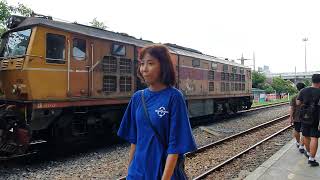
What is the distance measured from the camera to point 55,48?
30.5 feet

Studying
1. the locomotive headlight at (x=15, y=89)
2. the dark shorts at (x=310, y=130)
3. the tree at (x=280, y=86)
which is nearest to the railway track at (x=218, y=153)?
the dark shorts at (x=310, y=130)

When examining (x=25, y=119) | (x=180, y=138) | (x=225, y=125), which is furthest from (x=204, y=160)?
(x=225, y=125)

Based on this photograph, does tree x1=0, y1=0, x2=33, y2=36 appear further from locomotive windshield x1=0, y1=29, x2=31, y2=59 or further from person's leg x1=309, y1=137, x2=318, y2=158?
person's leg x1=309, y1=137, x2=318, y2=158

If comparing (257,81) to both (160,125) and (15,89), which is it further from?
(160,125)

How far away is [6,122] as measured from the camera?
27.9 feet

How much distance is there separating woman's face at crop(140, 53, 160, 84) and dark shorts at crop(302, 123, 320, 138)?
5640 mm

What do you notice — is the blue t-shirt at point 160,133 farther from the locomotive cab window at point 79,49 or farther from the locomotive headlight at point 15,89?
the locomotive cab window at point 79,49

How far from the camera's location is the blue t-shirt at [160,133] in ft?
9.25

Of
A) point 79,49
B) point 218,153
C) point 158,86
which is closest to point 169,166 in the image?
point 158,86

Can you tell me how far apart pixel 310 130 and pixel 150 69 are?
227 inches

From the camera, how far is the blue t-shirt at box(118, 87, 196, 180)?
2818mm

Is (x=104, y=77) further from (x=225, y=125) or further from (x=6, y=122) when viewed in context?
(x=225, y=125)

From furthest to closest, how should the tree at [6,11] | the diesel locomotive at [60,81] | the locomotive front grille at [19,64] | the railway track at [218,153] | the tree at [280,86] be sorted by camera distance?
1. the tree at [280,86]
2. the tree at [6,11]
3. the locomotive front grille at [19,64]
4. the diesel locomotive at [60,81]
5. the railway track at [218,153]

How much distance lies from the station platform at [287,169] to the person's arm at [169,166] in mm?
4425
